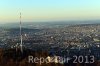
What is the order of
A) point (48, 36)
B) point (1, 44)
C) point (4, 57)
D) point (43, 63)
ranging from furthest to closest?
point (48, 36)
point (1, 44)
point (4, 57)
point (43, 63)

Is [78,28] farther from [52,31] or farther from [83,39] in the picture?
[83,39]

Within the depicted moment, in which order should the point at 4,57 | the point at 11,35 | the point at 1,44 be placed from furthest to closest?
1. the point at 11,35
2. the point at 1,44
3. the point at 4,57

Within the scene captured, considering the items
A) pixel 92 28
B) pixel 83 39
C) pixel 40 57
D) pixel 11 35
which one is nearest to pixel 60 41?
pixel 83 39

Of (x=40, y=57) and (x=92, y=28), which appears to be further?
(x=92, y=28)

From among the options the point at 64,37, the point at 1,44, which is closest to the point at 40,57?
the point at 1,44

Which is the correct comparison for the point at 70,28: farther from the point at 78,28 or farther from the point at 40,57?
the point at 40,57

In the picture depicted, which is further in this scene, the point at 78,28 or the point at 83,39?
the point at 78,28

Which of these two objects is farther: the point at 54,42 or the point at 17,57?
the point at 54,42

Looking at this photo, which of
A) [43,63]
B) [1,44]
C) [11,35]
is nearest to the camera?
[43,63]

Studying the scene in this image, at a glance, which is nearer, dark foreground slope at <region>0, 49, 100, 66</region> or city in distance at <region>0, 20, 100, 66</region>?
dark foreground slope at <region>0, 49, 100, 66</region>

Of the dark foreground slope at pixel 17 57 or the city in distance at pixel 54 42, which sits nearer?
the dark foreground slope at pixel 17 57
